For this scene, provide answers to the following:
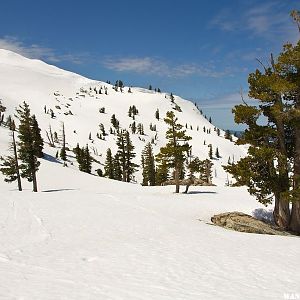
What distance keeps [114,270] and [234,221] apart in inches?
538

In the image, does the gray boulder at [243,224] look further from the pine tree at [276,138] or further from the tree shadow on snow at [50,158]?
the tree shadow on snow at [50,158]

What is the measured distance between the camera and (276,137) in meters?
22.5

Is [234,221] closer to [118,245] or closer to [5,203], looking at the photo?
[118,245]

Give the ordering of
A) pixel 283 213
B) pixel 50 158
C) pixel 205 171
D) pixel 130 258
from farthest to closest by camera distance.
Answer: pixel 50 158
pixel 205 171
pixel 283 213
pixel 130 258

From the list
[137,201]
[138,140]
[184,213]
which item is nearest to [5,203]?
[137,201]

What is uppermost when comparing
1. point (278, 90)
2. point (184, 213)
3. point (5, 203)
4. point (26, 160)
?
point (278, 90)

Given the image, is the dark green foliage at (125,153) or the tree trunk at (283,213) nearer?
the tree trunk at (283,213)

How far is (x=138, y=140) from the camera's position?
19738 centimetres

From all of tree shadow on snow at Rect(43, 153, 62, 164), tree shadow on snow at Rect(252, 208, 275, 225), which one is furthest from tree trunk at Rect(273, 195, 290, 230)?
tree shadow on snow at Rect(43, 153, 62, 164)

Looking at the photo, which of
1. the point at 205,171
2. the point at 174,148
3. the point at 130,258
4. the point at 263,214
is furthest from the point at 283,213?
the point at 205,171

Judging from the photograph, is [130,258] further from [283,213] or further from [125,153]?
[125,153]

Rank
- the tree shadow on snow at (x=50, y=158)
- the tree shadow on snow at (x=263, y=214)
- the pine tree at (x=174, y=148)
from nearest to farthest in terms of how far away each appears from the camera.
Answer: the tree shadow on snow at (x=263, y=214) < the pine tree at (x=174, y=148) < the tree shadow on snow at (x=50, y=158)

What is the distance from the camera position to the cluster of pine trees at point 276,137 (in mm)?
20172

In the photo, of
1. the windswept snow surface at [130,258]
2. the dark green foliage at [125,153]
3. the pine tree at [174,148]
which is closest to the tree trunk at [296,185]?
the windswept snow surface at [130,258]
